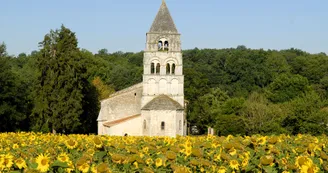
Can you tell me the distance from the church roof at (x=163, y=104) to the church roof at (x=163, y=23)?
5523 mm

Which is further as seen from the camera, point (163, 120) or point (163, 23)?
point (163, 23)

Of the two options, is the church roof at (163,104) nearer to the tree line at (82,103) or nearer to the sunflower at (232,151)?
the tree line at (82,103)

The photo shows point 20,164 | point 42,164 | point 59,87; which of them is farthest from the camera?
point 59,87

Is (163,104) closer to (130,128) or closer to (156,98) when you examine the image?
(156,98)

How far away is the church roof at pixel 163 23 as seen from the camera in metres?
Answer: 42.9

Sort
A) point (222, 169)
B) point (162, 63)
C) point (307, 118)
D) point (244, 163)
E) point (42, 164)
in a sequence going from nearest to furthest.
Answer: point (42, 164), point (222, 169), point (244, 163), point (162, 63), point (307, 118)

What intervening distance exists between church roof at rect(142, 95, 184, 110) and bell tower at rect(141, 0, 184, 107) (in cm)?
110

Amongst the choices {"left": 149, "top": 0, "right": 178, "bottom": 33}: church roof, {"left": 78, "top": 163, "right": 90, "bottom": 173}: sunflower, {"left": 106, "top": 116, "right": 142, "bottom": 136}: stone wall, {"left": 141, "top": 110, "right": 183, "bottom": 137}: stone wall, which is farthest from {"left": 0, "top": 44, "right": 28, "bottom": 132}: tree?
{"left": 78, "top": 163, "right": 90, "bottom": 173}: sunflower

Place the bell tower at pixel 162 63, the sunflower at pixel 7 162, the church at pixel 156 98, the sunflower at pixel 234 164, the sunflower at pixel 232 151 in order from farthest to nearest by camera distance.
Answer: the bell tower at pixel 162 63
the church at pixel 156 98
the sunflower at pixel 232 151
the sunflower at pixel 234 164
the sunflower at pixel 7 162

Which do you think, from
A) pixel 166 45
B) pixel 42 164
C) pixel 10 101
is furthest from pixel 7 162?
pixel 10 101

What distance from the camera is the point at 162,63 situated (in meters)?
42.9

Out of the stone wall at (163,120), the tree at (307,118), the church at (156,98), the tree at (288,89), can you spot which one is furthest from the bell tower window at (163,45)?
the tree at (288,89)

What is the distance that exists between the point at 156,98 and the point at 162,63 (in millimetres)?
3019

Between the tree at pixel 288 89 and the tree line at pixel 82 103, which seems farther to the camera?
the tree at pixel 288 89
